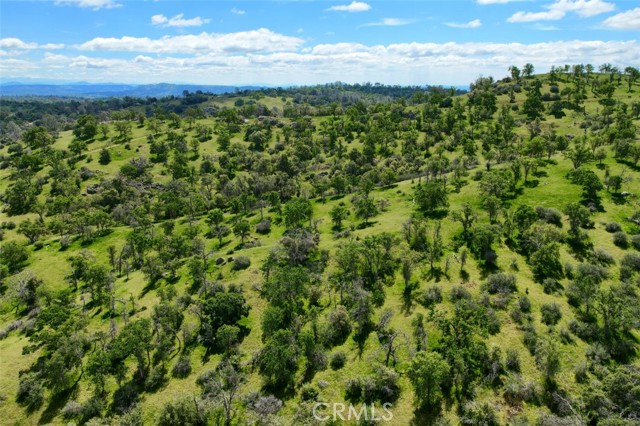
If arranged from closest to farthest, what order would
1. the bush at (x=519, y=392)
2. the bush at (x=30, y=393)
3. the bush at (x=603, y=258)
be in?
the bush at (x=519, y=392) → the bush at (x=30, y=393) → the bush at (x=603, y=258)

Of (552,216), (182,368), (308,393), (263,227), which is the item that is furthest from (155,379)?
(552,216)

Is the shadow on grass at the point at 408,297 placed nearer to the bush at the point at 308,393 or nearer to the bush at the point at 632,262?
the bush at the point at 308,393

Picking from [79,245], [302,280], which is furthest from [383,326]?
[79,245]

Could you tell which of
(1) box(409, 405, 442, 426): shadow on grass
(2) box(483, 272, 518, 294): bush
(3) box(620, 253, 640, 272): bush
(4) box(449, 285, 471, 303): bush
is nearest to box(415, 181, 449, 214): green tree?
(2) box(483, 272, 518, 294): bush

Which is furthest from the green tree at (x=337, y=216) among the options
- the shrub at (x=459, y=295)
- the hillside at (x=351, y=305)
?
the shrub at (x=459, y=295)

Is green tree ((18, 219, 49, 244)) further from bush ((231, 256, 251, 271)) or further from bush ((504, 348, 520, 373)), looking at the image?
bush ((504, 348, 520, 373))

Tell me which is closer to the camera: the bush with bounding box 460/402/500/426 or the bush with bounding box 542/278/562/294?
the bush with bounding box 460/402/500/426

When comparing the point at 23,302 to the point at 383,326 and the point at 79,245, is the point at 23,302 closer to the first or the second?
the point at 79,245
